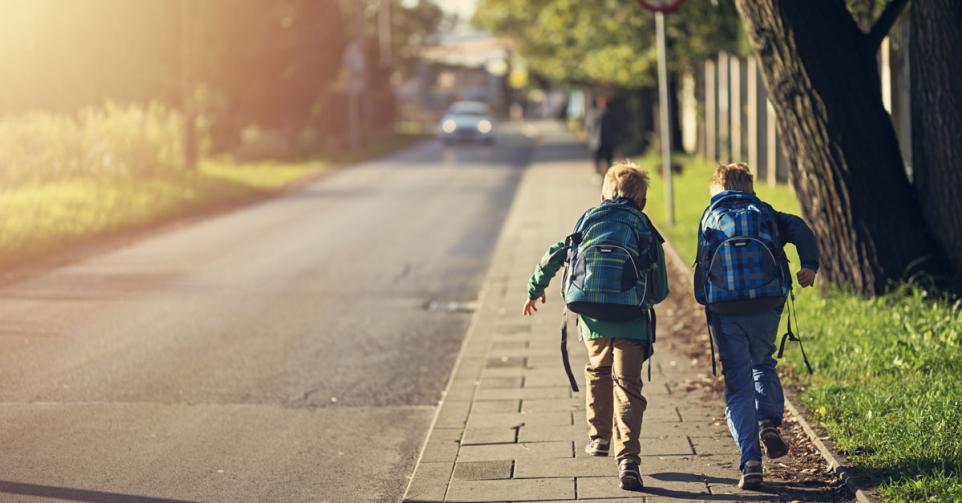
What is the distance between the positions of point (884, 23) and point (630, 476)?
214 inches

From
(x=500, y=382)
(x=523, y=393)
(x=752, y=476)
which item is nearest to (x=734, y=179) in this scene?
(x=752, y=476)

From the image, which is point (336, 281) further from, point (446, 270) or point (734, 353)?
point (734, 353)

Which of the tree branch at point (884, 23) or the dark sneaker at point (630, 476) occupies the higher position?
the tree branch at point (884, 23)

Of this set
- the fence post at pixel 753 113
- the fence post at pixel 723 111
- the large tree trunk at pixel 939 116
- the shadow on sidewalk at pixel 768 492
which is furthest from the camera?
the fence post at pixel 723 111

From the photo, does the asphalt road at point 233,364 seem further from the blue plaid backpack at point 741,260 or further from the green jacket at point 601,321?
the blue plaid backpack at point 741,260

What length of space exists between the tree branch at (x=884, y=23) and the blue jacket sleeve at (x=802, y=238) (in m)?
4.23

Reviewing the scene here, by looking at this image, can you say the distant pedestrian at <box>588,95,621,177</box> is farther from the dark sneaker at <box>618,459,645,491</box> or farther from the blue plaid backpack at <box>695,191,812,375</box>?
the dark sneaker at <box>618,459,645,491</box>

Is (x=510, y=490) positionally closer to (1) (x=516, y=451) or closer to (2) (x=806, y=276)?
(1) (x=516, y=451)

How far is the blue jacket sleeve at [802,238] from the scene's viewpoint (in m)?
5.61

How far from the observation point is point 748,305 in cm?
562

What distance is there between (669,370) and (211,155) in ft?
102

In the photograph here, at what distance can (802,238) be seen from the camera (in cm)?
564

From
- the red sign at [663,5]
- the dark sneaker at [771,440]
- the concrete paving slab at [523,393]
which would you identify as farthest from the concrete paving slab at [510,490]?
the red sign at [663,5]

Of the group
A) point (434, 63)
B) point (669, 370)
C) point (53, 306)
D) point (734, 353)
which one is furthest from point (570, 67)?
point (434, 63)
